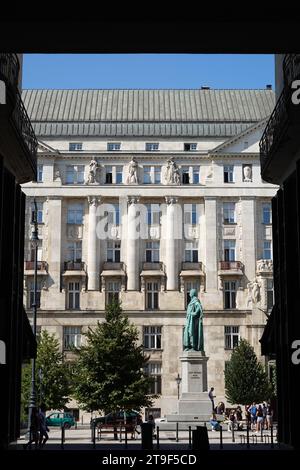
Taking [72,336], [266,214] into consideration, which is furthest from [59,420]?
[266,214]

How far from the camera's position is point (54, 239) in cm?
8225

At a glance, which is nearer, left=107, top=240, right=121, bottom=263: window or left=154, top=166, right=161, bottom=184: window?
left=107, top=240, right=121, bottom=263: window

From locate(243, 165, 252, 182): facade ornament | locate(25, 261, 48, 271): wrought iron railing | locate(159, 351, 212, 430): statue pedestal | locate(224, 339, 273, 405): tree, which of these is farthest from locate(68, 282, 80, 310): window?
locate(159, 351, 212, 430): statue pedestal

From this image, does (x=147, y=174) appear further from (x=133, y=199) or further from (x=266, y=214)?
(x=266, y=214)

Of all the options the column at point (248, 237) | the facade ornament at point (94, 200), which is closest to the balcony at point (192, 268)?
the column at point (248, 237)

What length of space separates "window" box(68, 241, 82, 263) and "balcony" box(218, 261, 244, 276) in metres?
13.3

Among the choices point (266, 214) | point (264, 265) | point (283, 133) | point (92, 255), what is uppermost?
point (266, 214)

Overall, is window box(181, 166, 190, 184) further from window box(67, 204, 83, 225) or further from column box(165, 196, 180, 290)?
window box(67, 204, 83, 225)

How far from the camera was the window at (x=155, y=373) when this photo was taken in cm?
7869

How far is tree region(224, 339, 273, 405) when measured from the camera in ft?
237

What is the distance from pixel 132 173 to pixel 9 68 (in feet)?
190

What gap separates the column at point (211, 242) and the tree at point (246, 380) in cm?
942
